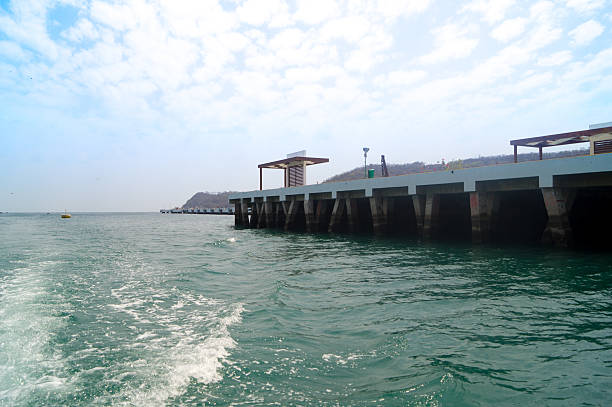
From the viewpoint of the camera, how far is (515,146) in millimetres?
20812

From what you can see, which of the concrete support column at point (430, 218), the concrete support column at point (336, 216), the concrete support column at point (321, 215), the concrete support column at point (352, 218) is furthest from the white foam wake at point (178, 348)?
the concrete support column at point (321, 215)

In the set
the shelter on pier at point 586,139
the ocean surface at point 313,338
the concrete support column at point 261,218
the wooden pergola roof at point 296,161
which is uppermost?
the wooden pergola roof at point 296,161

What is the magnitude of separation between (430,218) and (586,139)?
11.0 m

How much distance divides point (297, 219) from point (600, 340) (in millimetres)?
30144

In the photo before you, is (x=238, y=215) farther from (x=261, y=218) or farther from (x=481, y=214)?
(x=481, y=214)

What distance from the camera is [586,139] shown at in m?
20.6

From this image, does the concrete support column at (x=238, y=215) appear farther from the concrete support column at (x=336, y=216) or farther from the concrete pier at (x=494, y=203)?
the concrete support column at (x=336, y=216)

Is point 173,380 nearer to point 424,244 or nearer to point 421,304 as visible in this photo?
point 421,304

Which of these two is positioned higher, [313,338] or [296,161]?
[296,161]

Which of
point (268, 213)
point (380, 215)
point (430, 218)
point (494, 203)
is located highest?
point (494, 203)

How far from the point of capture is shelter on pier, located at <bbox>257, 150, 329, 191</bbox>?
36862mm

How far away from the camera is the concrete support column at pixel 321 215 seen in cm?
2811

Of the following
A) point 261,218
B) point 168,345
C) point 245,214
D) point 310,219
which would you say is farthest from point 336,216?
point 168,345

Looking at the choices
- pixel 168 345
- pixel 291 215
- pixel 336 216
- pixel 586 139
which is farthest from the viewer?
pixel 291 215
